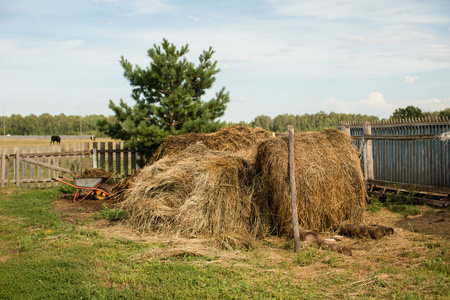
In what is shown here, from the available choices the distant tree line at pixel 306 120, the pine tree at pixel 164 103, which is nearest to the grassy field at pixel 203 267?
the pine tree at pixel 164 103

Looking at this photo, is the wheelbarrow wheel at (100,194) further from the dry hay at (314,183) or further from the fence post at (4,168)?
the dry hay at (314,183)

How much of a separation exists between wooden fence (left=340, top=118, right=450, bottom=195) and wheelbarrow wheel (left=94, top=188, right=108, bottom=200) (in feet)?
24.8

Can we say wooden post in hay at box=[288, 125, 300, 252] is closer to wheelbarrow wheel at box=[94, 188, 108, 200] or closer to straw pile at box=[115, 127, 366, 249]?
straw pile at box=[115, 127, 366, 249]

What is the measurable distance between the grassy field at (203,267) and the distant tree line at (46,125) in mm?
80796

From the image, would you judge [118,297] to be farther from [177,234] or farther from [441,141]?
[441,141]

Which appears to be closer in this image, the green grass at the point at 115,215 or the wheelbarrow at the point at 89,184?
the green grass at the point at 115,215

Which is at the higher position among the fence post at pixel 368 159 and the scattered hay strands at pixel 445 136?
the scattered hay strands at pixel 445 136

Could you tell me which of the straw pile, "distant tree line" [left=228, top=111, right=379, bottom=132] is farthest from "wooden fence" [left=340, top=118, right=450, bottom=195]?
"distant tree line" [left=228, top=111, right=379, bottom=132]

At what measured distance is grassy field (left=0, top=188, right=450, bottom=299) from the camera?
181 inches

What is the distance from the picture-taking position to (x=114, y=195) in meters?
12.1

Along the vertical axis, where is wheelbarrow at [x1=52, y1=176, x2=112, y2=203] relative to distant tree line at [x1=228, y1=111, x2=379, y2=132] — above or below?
below

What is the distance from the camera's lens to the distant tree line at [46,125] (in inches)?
3329

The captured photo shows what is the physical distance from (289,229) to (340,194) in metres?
1.33

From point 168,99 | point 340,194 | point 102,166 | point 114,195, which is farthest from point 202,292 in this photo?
point 102,166
